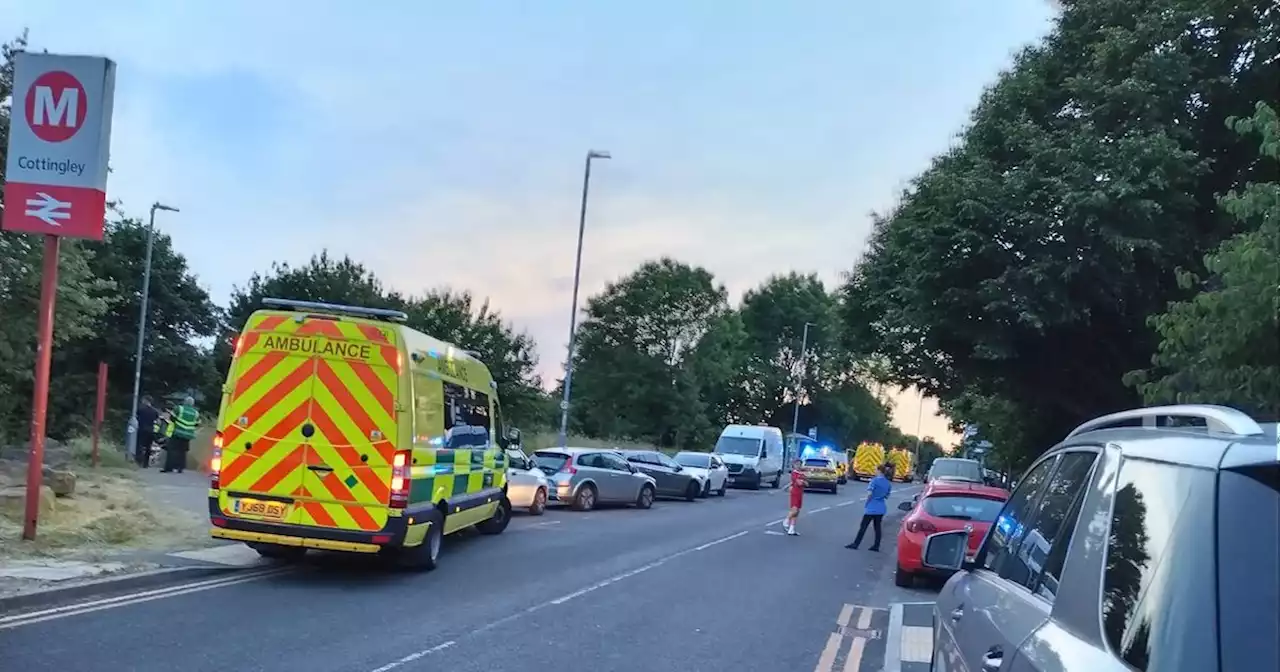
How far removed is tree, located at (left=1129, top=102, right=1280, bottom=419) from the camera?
9.15 metres

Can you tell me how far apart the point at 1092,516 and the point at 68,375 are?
45847mm

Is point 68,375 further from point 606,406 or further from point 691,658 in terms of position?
point 691,658

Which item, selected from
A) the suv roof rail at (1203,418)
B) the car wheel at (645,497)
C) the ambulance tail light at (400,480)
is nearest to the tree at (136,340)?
the car wheel at (645,497)

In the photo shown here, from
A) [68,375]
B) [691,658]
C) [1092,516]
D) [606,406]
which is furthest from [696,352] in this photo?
[1092,516]

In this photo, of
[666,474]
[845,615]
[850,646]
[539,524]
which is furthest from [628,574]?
[666,474]

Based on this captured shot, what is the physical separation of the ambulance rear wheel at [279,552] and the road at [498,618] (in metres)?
0.24

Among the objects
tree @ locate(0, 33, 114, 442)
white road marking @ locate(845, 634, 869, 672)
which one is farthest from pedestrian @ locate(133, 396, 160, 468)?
white road marking @ locate(845, 634, 869, 672)

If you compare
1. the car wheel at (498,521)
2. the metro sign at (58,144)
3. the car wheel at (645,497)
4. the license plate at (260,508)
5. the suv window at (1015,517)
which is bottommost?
the car wheel at (645,497)

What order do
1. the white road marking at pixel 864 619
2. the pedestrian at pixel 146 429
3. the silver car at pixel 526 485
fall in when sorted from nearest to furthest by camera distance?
the white road marking at pixel 864 619
the silver car at pixel 526 485
the pedestrian at pixel 146 429

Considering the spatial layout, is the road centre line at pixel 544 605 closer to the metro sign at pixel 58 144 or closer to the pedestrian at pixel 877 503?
the pedestrian at pixel 877 503

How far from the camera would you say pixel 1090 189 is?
18.1 meters

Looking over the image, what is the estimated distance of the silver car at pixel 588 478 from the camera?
25.2 metres

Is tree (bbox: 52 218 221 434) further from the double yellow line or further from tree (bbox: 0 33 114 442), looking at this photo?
the double yellow line

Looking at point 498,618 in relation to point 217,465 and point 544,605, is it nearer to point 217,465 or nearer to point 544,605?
point 544,605
